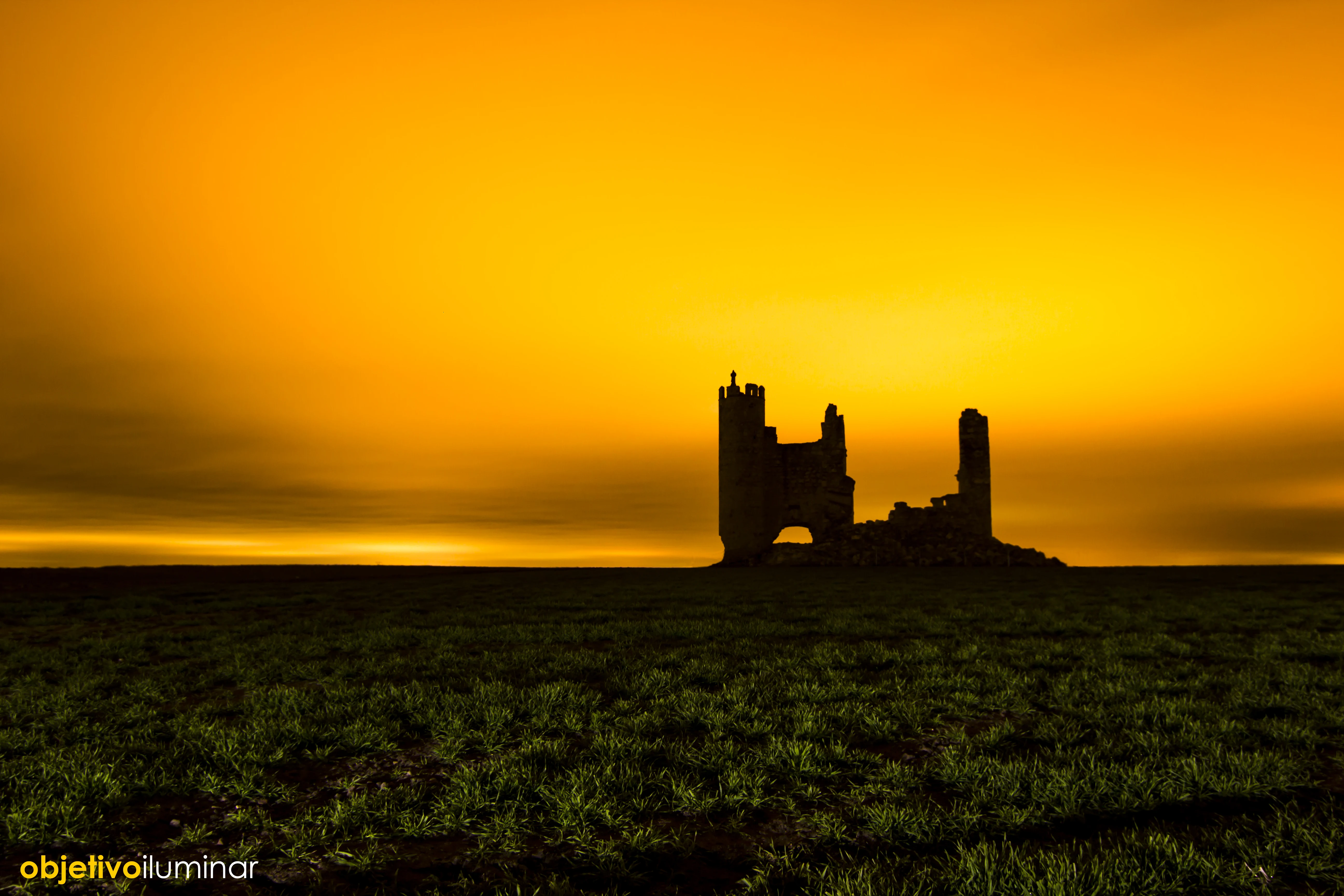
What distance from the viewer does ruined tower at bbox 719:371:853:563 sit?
157ft

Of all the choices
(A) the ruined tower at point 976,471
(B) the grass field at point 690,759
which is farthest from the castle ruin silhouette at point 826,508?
(B) the grass field at point 690,759

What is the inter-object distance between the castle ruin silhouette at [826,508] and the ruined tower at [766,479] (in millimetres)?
54

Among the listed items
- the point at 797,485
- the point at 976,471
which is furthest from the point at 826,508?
the point at 976,471

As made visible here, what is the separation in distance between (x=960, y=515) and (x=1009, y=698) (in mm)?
41223

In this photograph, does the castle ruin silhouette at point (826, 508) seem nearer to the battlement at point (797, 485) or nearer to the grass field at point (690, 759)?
the battlement at point (797, 485)

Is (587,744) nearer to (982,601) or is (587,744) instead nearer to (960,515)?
(982,601)

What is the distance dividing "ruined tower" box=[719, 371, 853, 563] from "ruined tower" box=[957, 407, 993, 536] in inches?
288

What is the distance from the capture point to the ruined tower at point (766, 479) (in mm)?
47812

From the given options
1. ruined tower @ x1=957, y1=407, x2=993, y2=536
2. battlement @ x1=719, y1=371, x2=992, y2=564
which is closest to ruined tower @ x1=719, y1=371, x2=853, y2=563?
battlement @ x1=719, y1=371, x2=992, y2=564

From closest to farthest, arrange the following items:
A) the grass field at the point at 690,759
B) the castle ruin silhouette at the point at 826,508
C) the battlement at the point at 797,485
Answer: the grass field at the point at 690,759 < the castle ruin silhouette at the point at 826,508 < the battlement at the point at 797,485

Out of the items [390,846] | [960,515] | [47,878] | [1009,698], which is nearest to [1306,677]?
[1009,698]

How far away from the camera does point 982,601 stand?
17.8 metres

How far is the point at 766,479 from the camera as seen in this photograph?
49.8m

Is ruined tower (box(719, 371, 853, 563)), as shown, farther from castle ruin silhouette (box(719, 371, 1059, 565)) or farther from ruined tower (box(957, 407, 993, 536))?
ruined tower (box(957, 407, 993, 536))
